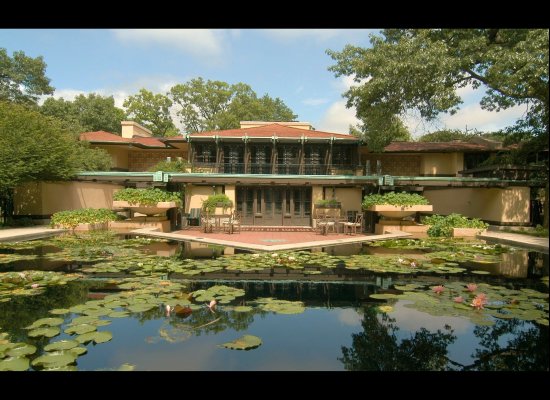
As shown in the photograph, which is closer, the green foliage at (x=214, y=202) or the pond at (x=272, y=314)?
the pond at (x=272, y=314)

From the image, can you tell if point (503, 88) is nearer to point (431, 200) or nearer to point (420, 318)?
point (431, 200)

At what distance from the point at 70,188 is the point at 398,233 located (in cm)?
1626

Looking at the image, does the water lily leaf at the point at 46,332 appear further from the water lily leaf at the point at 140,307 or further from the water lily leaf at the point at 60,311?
the water lily leaf at the point at 140,307

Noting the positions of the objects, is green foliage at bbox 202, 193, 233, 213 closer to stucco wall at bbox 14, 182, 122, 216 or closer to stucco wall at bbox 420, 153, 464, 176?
stucco wall at bbox 14, 182, 122, 216

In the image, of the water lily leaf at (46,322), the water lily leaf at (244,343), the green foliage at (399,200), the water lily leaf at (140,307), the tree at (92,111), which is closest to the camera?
the water lily leaf at (244,343)

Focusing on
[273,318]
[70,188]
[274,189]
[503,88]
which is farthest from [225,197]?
[273,318]

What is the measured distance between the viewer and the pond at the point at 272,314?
11.9 ft

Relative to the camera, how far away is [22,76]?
125 feet

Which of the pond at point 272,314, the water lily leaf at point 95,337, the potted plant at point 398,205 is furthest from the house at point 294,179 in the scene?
the water lily leaf at point 95,337

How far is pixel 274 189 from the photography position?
2047 centimetres

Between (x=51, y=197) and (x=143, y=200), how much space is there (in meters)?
5.48

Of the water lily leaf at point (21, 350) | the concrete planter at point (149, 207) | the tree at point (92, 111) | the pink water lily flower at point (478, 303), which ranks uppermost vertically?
the tree at point (92, 111)

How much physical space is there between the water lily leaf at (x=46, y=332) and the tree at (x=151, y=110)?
127 ft

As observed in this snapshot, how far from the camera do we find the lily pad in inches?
147
